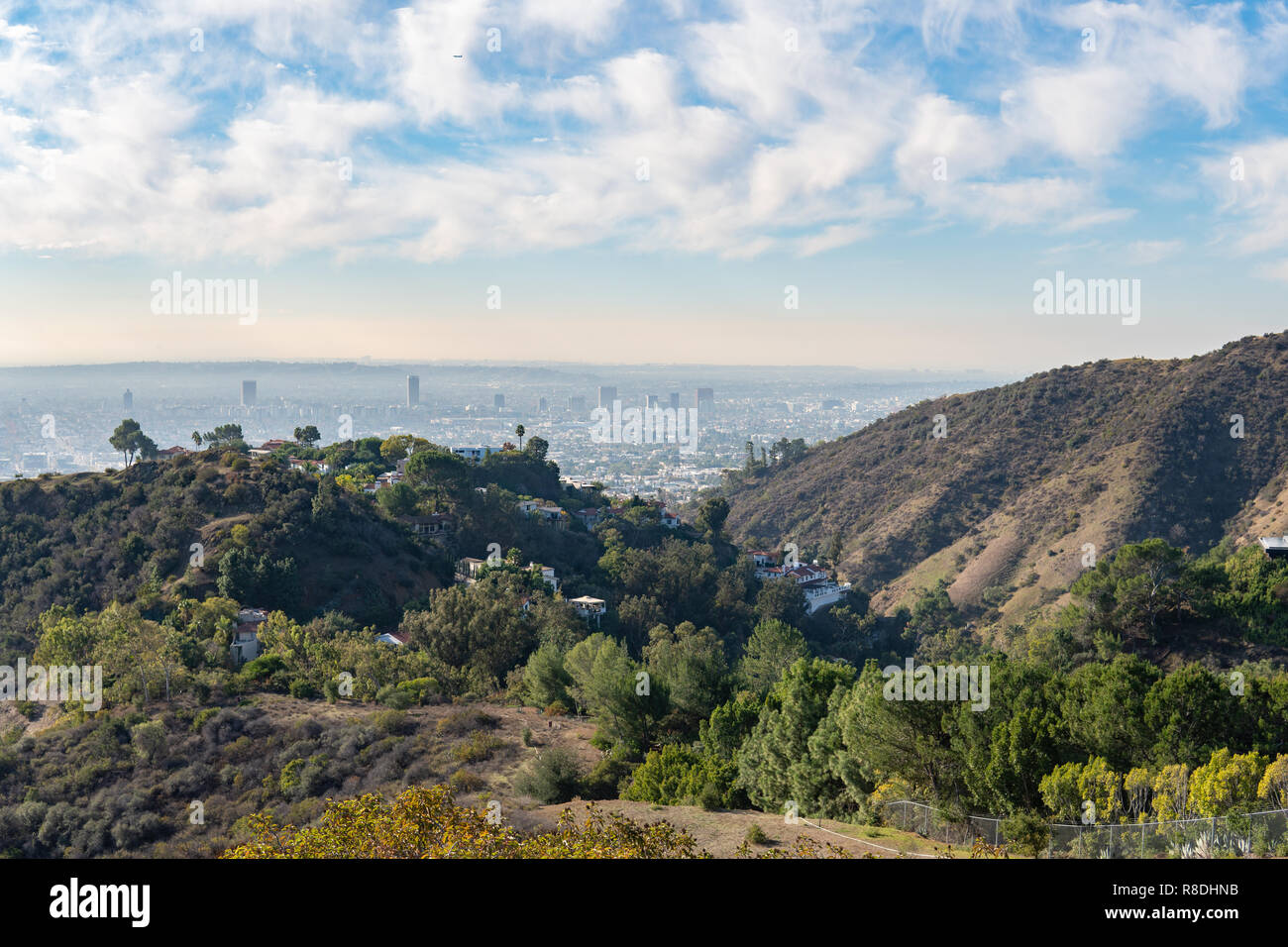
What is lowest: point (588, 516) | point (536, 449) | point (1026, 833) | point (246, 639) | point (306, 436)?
point (246, 639)

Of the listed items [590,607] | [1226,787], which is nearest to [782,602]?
[590,607]

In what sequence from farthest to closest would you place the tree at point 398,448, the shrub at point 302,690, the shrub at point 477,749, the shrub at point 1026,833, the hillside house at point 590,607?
1. the tree at point 398,448
2. the hillside house at point 590,607
3. the shrub at point 302,690
4. the shrub at point 477,749
5. the shrub at point 1026,833

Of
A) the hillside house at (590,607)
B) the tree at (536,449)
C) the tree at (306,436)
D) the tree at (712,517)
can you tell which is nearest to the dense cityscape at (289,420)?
the tree at (536,449)

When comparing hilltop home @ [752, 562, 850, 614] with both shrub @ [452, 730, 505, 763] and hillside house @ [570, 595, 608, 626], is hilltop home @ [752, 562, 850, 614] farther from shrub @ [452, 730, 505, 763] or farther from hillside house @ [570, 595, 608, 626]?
shrub @ [452, 730, 505, 763]

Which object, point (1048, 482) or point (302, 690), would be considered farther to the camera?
point (1048, 482)

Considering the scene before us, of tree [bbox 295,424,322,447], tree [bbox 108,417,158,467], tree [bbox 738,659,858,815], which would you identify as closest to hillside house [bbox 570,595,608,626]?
tree [bbox 738,659,858,815]

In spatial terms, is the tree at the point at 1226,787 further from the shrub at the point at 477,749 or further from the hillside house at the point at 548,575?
the hillside house at the point at 548,575

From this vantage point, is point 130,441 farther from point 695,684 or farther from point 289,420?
point 289,420
